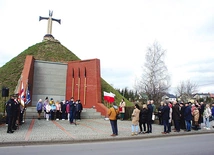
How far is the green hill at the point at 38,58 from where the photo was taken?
2702 centimetres

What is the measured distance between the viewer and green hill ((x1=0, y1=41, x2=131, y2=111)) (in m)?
27.0

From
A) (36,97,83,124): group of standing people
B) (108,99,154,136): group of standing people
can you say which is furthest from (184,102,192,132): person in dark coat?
(36,97,83,124): group of standing people

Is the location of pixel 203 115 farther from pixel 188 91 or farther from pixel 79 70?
pixel 188 91

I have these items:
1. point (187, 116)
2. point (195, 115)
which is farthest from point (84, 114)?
Answer: point (195, 115)

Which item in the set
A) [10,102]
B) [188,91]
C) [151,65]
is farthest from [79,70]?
[188,91]

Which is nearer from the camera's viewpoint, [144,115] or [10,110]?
[10,110]

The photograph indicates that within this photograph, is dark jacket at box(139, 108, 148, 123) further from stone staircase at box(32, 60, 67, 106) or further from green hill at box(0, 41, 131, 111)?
stone staircase at box(32, 60, 67, 106)

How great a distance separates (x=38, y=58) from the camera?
3372cm

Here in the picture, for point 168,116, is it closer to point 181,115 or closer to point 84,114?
point 181,115

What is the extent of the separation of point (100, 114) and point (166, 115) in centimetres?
887

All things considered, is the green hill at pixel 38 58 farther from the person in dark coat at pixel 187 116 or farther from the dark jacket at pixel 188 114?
the dark jacket at pixel 188 114

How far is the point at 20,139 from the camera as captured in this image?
9.04 metres

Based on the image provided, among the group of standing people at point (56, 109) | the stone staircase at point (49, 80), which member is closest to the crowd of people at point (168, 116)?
the group of standing people at point (56, 109)

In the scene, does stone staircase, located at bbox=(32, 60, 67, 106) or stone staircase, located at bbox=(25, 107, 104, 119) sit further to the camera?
stone staircase, located at bbox=(32, 60, 67, 106)
